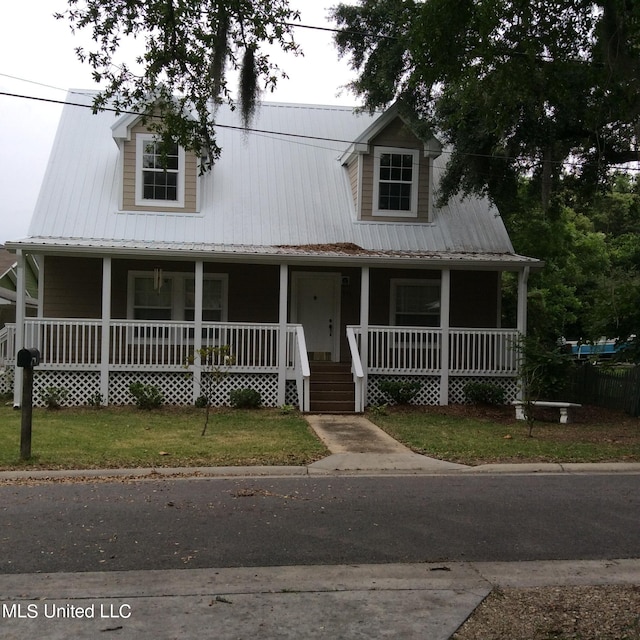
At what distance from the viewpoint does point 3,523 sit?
6410 mm

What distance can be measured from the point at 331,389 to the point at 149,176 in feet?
23.3

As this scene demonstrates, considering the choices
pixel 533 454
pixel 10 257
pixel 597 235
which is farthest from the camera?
pixel 10 257

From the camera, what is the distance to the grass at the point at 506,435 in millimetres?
10305

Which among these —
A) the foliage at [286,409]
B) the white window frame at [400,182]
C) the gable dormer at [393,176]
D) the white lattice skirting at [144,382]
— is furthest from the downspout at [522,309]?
the white lattice skirting at [144,382]

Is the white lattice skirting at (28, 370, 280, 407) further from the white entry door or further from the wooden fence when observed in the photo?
the wooden fence

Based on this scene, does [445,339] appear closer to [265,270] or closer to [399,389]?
[399,389]

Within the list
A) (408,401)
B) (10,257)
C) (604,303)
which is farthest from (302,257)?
(10,257)

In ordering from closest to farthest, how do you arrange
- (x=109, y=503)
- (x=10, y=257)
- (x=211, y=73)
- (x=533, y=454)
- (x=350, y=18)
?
1. (x=109, y=503)
2. (x=211, y=73)
3. (x=533, y=454)
4. (x=350, y=18)
5. (x=10, y=257)

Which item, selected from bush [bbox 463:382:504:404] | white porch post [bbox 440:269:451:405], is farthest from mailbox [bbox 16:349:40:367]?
bush [bbox 463:382:504:404]

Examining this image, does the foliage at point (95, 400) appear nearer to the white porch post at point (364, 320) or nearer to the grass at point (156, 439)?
the grass at point (156, 439)

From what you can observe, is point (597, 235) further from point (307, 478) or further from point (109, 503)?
point (109, 503)

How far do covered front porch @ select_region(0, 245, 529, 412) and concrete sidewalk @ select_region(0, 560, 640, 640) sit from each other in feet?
31.7

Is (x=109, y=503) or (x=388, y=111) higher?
(x=388, y=111)

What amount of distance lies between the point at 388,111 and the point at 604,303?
6915mm
